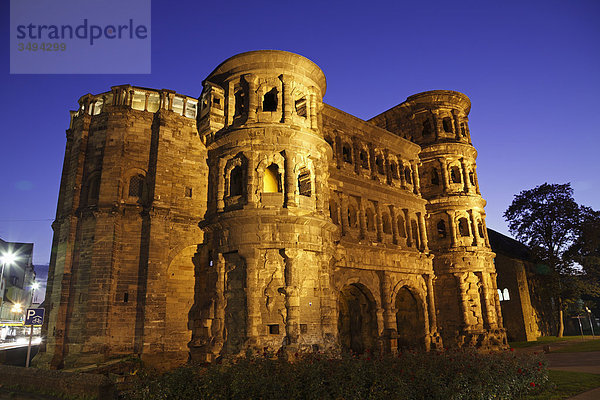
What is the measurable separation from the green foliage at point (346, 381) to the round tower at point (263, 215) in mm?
5186

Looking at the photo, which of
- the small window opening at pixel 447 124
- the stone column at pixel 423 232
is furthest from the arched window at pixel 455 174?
the stone column at pixel 423 232

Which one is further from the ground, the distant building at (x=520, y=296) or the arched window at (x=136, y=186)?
the arched window at (x=136, y=186)

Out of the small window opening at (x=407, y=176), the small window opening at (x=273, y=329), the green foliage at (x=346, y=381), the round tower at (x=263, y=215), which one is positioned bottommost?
the green foliage at (x=346, y=381)

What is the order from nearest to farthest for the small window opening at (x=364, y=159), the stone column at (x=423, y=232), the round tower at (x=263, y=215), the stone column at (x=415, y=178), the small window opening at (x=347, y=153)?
1. the round tower at (x=263, y=215)
2. the small window opening at (x=347, y=153)
3. the small window opening at (x=364, y=159)
4. the stone column at (x=423, y=232)
5. the stone column at (x=415, y=178)

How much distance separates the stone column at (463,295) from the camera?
28.9 metres

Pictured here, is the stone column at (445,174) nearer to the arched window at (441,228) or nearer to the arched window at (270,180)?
the arched window at (441,228)

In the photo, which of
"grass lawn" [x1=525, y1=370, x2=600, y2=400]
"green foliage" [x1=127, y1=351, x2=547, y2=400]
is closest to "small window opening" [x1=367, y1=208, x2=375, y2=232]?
"grass lawn" [x1=525, y1=370, x2=600, y2=400]

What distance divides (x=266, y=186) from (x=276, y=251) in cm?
491

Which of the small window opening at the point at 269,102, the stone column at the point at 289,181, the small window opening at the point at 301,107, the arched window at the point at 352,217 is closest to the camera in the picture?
the stone column at the point at 289,181

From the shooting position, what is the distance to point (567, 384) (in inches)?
553

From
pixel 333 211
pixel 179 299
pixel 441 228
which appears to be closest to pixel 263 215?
pixel 333 211

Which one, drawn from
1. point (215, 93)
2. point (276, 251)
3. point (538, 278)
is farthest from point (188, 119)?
point (538, 278)

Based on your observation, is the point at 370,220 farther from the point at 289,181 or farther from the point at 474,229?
the point at 474,229

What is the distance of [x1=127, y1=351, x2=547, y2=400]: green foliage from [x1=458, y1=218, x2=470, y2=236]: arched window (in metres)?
19.5
